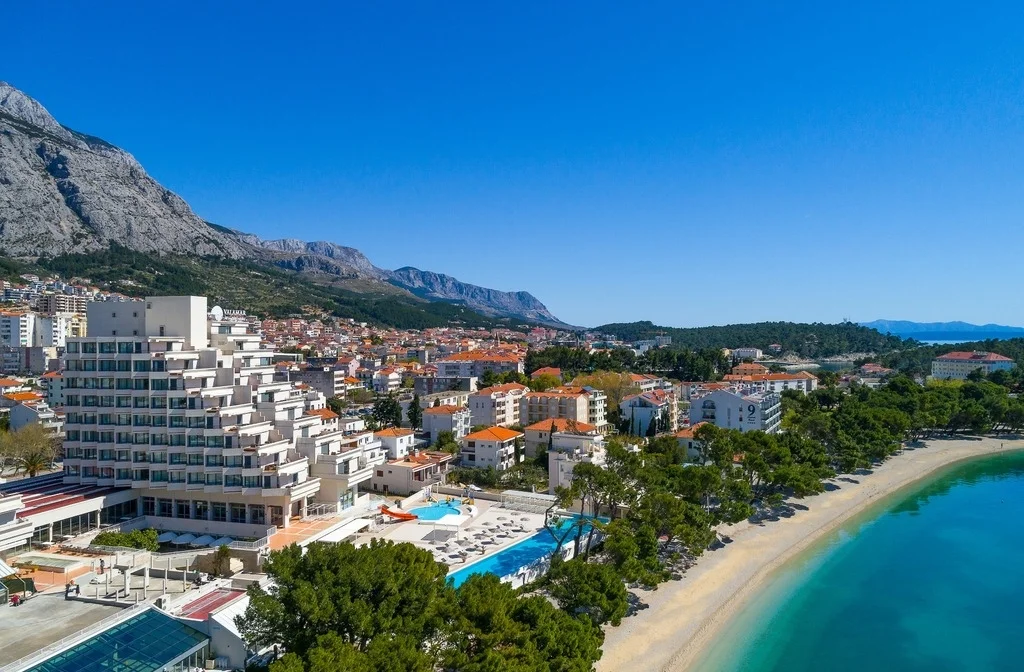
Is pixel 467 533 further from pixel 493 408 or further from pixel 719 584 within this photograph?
pixel 493 408

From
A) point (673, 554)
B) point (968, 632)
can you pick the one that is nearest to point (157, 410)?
point (673, 554)

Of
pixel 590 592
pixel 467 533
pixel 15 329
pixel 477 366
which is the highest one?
pixel 15 329

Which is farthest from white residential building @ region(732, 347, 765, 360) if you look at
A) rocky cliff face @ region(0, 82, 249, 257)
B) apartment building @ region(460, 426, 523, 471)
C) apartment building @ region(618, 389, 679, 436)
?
rocky cliff face @ region(0, 82, 249, 257)

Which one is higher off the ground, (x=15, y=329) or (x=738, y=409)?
(x=15, y=329)

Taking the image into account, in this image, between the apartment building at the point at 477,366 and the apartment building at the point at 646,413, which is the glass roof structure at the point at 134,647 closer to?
the apartment building at the point at 646,413

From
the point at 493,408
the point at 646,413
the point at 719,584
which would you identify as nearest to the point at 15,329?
the point at 493,408

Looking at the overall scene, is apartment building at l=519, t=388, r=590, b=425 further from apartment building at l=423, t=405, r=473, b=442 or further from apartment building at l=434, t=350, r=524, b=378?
apartment building at l=434, t=350, r=524, b=378
